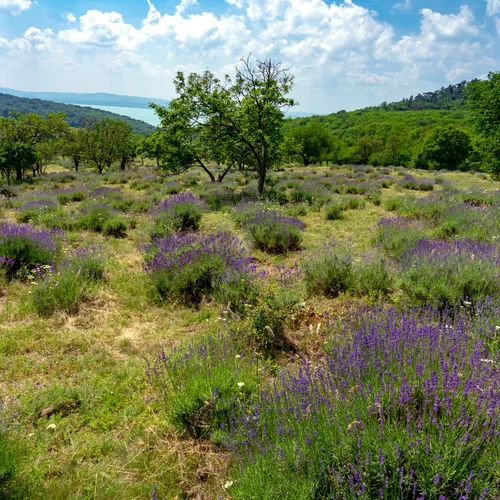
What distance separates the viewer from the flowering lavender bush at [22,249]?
19.8 feet

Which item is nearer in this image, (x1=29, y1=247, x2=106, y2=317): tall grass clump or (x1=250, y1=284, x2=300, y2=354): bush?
(x1=250, y1=284, x2=300, y2=354): bush

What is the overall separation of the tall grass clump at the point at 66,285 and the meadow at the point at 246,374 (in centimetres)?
3

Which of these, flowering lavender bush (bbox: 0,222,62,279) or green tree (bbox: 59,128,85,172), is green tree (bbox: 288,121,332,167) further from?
flowering lavender bush (bbox: 0,222,62,279)

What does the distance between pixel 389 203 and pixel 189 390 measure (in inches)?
459

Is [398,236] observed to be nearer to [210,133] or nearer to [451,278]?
[451,278]

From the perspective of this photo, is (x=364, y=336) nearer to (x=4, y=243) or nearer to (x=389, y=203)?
(x=4, y=243)

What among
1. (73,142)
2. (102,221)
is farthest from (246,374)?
(73,142)

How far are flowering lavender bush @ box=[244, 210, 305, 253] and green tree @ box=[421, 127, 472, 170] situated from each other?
5157 cm

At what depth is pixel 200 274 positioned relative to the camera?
5484 mm

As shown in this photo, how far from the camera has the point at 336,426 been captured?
215cm

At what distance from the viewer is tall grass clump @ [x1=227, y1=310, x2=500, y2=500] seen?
1.81m

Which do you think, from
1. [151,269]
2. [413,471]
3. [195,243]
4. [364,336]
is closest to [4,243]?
[151,269]

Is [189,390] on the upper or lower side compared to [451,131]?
lower

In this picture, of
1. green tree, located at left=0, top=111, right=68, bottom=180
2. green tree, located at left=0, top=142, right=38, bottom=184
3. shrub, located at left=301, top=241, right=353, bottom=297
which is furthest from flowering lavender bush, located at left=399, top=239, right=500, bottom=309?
green tree, located at left=0, top=111, right=68, bottom=180
